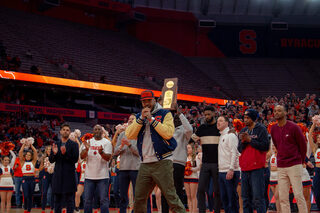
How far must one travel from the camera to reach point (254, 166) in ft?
21.3

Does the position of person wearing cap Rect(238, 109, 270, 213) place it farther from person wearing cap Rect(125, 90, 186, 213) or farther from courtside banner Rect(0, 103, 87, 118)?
courtside banner Rect(0, 103, 87, 118)

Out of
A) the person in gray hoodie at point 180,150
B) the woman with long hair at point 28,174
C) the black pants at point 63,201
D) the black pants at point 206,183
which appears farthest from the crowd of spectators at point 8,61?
the black pants at point 206,183

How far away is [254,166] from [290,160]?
611 millimetres

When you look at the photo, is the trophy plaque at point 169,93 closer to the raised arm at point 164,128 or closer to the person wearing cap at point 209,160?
the person wearing cap at point 209,160

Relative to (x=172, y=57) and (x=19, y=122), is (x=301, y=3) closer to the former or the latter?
(x=172, y=57)

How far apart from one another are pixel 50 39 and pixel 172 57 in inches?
461

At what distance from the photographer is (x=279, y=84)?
112 feet

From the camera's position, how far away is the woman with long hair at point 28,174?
35.5ft

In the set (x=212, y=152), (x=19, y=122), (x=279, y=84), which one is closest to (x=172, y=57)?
(x=279, y=84)

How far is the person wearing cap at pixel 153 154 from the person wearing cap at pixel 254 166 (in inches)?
64.7

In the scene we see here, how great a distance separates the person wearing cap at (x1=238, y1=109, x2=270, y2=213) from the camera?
6.39m

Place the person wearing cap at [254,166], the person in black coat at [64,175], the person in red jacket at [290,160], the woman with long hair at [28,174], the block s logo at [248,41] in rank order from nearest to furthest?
the person in red jacket at [290,160], the person wearing cap at [254,166], the person in black coat at [64,175], the woman with long hair at [28,174], the block s logo at [248,41]

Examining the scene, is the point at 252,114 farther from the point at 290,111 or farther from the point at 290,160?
the point at 290,111

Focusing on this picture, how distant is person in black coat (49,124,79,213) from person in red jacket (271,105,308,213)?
3.97 metres
